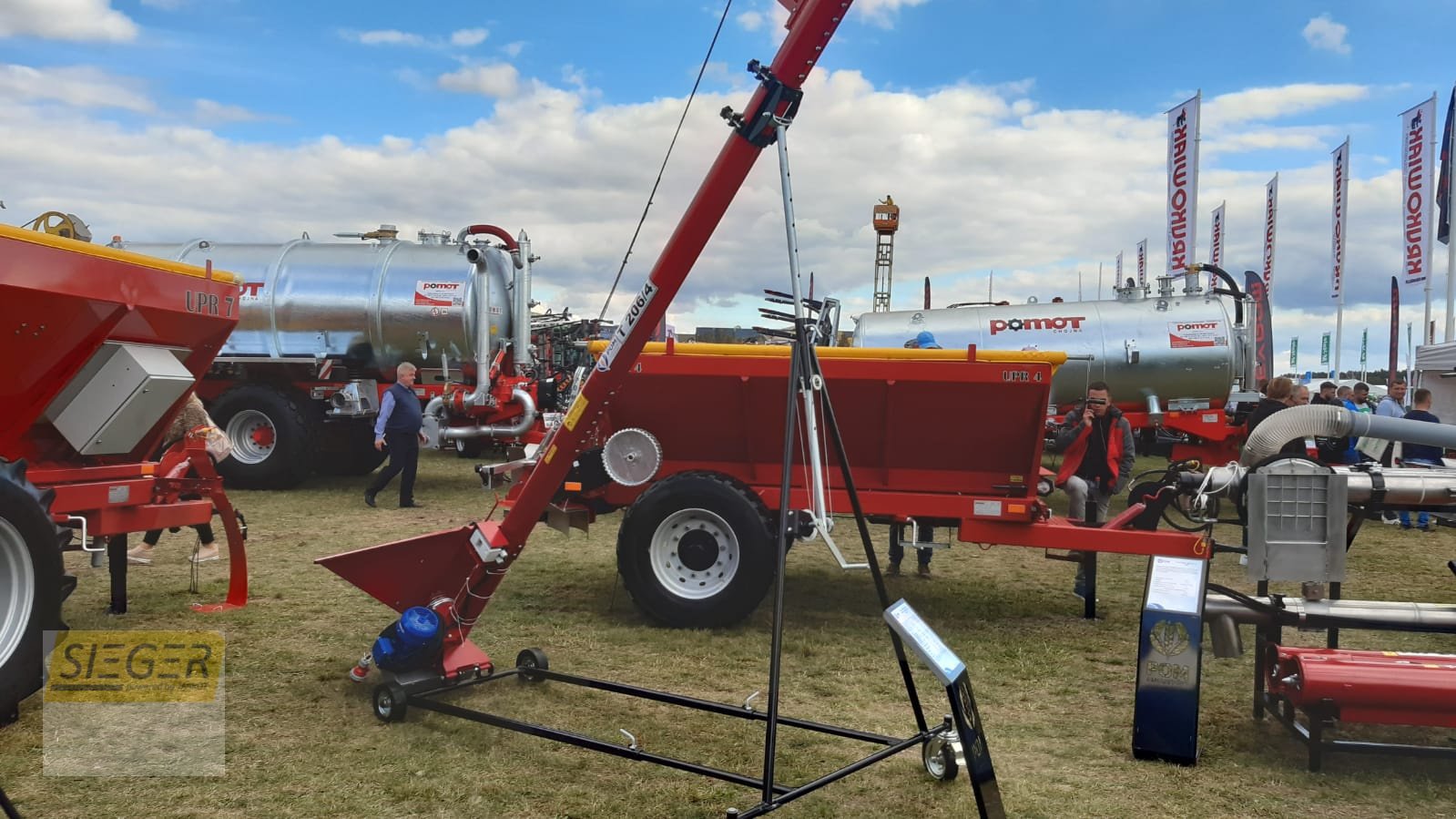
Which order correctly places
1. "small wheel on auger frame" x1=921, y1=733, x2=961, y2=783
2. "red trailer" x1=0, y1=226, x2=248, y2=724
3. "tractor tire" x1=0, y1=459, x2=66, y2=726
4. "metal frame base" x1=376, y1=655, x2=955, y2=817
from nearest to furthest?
"metal frame base" x1=376, y1=655, x2=955, y2=817
"small wheel on auger frame" x1=921, y1=733, x2=961, y2=783
"tractor tire" x1=0, y1=459, x2=66, y2=726
"red trailer" x1=0, y1=226, x2=248, y2=724

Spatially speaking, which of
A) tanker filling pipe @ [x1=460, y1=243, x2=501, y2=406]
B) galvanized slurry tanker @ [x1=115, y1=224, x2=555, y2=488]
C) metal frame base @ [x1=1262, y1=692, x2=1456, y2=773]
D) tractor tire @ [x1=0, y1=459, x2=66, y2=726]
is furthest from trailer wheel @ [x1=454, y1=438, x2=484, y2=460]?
metal frame base @ [x1=1262, y1=692, x2=1456, y2=773]

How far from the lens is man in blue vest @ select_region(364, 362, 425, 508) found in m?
10.9

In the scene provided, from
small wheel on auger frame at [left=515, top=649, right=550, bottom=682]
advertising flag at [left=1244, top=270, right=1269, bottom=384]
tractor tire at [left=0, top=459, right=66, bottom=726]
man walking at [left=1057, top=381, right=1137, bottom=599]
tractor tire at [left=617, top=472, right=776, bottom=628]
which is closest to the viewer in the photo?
tractor tire at [left=0, top=459, right=66, bottom=726]

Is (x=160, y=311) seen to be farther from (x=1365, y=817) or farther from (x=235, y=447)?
(x=235, y=447)

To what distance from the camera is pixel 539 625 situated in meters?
6.15

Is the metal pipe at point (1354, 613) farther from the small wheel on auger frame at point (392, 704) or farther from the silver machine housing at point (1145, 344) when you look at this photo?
the silver machine housing at point (1145, 344)

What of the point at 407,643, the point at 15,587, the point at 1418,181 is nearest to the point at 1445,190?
the point at 1418,181

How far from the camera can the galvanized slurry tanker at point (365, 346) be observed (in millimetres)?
11695

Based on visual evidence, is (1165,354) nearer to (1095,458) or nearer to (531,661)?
(1095,458)

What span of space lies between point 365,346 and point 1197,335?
9.78 meters

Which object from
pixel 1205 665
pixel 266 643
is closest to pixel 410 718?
pixel 266 643

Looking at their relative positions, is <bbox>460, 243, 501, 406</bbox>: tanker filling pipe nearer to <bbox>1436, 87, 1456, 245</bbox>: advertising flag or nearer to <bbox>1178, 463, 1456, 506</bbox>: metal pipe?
<bbox>1178, 463, 1456, 506</bbox>: metal pipe

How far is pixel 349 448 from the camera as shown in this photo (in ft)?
41.8

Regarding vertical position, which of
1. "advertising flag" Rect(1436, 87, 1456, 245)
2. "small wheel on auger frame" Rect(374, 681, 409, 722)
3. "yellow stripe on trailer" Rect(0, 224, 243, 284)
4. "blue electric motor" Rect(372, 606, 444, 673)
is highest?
"advertising flag" Rect(1436, 87, 1456, 245)
